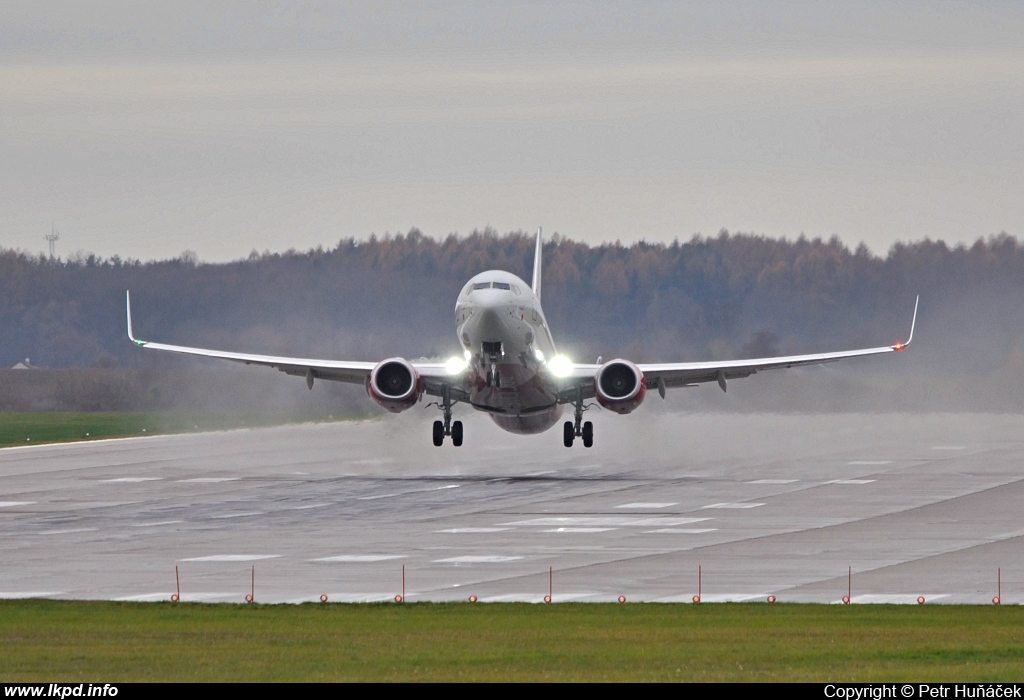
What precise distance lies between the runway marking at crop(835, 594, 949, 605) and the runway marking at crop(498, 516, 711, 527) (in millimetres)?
12501

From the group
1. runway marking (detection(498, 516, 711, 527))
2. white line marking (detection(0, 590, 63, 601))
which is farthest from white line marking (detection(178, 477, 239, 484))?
white line marking (detection(0, 590, 63, 601))

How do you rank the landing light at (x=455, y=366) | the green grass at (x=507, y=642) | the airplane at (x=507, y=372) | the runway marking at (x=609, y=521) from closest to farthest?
the green grass at (x=507, y=642) → the runway marking at (x=609, y=521) → the airplane at (x=507, y=372) → the landing light at (x=455, y=366)

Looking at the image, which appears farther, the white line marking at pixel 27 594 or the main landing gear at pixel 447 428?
the main landing gear at pixel 447 428

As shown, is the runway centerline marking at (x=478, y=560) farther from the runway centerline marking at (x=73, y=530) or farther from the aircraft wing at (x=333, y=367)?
the aircraft wing at (x=333, y=367)

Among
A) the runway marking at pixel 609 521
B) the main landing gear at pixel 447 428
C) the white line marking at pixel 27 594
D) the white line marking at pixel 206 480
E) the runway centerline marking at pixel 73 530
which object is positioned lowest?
the white line marking at pixel 27 594

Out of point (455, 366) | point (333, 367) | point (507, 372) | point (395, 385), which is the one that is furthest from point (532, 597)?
point (333, 367)

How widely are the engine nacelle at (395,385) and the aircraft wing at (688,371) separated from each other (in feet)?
17.8

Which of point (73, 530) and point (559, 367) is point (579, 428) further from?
point (73, 530)

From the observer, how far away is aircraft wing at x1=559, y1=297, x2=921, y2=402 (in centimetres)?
5350

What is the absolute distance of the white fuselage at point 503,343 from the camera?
160 ft

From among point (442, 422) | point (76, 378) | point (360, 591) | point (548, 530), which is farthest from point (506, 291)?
point (76, 378)

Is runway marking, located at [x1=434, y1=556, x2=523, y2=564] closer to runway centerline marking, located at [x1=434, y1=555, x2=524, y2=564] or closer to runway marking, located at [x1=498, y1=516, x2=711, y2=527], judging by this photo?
runway centerline marking, located at [x1=434, y1=555, x2=524, y2=564]

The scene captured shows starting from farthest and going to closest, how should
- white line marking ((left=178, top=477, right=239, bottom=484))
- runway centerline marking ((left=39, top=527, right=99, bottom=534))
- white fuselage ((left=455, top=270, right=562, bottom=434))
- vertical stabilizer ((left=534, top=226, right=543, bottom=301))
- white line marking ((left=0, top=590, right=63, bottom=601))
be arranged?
vertical stabilizer ((left=534, top=226, right=543, bottom=301)), white line marking ((left=178, top=477, right=239, bottom=484)), white fuselage ((left=455, top=270, right=562, bottom=434)), runway centerline marking ((left=39, top=527, right=99, bottom=534)), white line marking ((left=0, top=590, right=63, bottom=601))

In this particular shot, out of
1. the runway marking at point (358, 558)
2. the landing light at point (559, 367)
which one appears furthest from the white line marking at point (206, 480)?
the runway marking at point (358, 558)
